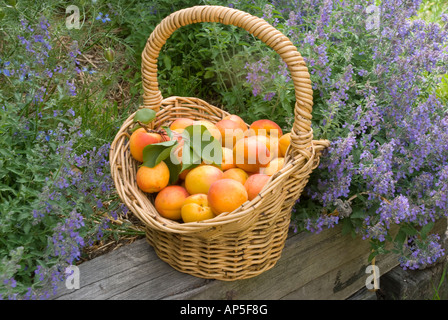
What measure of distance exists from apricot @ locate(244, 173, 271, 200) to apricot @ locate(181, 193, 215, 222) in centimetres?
15

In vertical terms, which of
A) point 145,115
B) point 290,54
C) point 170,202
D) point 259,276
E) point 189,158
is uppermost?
point 290,54

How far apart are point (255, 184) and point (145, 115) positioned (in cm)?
49

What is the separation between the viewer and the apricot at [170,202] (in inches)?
63.9

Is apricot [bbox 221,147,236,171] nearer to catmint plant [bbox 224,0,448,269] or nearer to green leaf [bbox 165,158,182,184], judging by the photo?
green leaf [bbox 165,158,182,184]

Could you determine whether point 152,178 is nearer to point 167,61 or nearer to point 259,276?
point 259,276

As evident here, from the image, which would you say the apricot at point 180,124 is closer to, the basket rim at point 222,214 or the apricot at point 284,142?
the basket rim at point 222,214

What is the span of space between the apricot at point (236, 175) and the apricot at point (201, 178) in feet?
0.09

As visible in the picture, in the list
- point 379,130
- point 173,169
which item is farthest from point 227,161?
point 379,130

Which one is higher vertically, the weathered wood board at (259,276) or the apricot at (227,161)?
the apricot at (227,161)

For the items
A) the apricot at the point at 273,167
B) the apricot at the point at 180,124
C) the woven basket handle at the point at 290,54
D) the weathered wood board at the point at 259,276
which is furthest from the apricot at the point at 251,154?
the weathered wood board at the point at 259,276

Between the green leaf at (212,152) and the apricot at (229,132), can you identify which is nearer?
the green leaf at (212,152)

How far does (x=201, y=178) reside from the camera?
5.42ft

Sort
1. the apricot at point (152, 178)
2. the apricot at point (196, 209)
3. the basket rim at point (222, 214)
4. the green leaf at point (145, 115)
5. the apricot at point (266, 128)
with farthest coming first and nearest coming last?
the apricot at point (266, 128)
the green leaf at point (145, 115)
the apricot at point (152, 178)
the apricot at point (196, 209)
the basket rim at point (222, 214)

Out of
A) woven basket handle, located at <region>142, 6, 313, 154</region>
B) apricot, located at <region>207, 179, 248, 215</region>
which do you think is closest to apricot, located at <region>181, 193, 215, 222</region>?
apricot, located at <region>207, 179, 248, 215</region>
